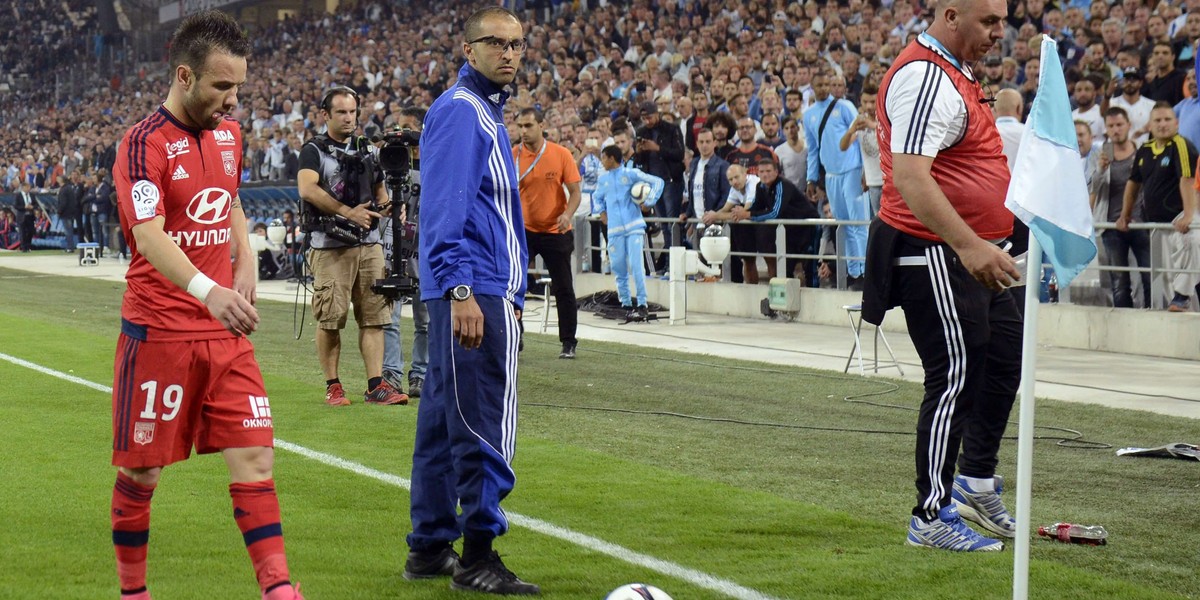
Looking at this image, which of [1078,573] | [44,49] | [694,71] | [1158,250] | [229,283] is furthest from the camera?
[44,49]

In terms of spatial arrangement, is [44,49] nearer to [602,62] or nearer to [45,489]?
[602,62]

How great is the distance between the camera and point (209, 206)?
15.3ft

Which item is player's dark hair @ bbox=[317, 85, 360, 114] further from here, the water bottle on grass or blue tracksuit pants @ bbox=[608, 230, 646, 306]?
blue tracksuit pants @ bbox=[608, 230, 646, 306]

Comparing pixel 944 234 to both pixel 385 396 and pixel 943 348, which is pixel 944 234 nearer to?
pixel 943 348

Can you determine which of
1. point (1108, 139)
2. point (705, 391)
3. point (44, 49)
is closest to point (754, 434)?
point (705, 391)

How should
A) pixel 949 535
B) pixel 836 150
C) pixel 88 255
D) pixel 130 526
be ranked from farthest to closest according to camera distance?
pixel 88 255, pixel 836 150, pixel 949 535, pixel 130 526

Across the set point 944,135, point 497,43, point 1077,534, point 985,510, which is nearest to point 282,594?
point 497,43

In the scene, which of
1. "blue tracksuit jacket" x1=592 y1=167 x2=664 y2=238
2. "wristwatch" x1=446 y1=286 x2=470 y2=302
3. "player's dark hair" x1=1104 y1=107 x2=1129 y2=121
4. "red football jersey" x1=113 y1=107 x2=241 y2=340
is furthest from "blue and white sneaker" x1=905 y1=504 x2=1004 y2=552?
"blue tracksuit jacket" x1=592 y1=167 x2=664 y2=238

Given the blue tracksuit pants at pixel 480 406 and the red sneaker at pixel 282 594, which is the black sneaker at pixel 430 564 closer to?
the blue tracksuit pants at pixel 480 406

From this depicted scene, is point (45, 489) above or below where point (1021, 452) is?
below

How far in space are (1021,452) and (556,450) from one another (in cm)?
431

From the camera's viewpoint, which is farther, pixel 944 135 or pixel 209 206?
pixel 944 135

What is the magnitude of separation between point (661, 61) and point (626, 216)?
773 centimetres

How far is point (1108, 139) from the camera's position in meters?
13.8
